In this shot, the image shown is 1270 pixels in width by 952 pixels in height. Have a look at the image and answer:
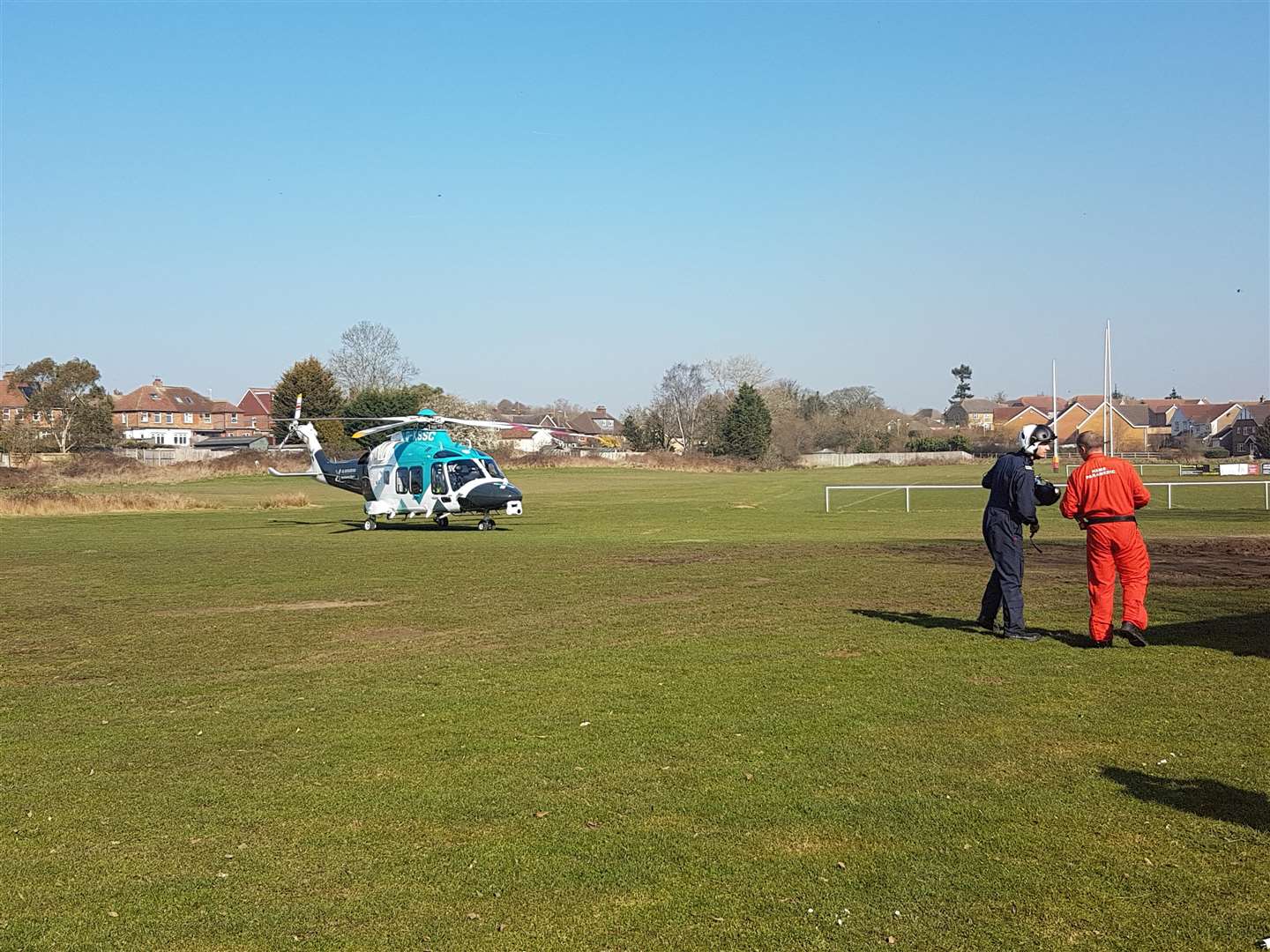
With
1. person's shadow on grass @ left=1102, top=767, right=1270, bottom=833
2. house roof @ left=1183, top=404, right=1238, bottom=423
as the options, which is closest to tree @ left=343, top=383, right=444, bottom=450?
person's shadow on grass @ left=1102, top=767, right=1270, bottom=833

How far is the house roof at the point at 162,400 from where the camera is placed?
129m

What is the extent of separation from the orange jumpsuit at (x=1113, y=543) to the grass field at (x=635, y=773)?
0.49m

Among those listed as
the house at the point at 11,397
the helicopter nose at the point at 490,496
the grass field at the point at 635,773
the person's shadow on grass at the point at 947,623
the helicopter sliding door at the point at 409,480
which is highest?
the house at the point at 11,397

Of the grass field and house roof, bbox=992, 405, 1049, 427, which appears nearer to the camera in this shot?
the grass field

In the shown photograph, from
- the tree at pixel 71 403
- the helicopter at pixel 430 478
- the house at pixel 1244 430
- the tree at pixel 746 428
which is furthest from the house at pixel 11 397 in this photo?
the house at pixel 1244 430

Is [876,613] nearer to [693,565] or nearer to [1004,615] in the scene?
[1004,615]

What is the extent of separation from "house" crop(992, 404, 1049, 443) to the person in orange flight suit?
111934mm

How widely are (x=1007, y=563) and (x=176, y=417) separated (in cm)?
13145

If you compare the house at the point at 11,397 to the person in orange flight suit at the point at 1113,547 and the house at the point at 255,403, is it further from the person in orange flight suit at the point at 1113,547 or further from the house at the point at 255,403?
the person in orange flight suit at the point at 1113,547

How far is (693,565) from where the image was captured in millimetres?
21656

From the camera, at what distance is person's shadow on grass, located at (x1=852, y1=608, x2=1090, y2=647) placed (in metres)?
12.3

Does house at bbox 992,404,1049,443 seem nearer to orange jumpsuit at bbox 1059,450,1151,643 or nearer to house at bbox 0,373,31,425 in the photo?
house at bbox 0,373,31,425

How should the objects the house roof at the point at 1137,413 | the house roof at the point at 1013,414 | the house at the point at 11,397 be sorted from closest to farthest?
the house at the point at 11,397, the house roof at the point at 1013,414, the house roof at the point at 1137,413

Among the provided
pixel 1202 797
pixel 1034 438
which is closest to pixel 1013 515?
pixel 1034 438
